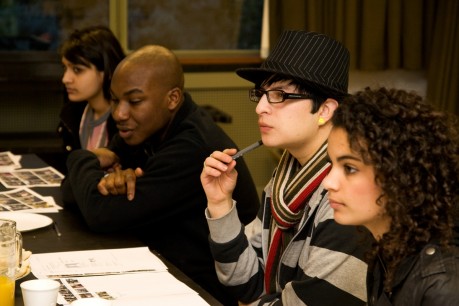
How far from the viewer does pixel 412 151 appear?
160 cm

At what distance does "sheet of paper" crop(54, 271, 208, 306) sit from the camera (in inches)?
76.4

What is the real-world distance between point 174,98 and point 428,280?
1555 mm

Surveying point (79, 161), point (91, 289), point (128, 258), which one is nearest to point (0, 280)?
point (91, 289)

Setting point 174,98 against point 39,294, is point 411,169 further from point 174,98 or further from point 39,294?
point 174,98

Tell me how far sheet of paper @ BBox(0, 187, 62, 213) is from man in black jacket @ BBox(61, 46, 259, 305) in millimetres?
83

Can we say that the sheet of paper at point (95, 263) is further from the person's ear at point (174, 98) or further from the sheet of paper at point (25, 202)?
the person's ear at point (174, 98)

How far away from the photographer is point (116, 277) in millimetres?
2121

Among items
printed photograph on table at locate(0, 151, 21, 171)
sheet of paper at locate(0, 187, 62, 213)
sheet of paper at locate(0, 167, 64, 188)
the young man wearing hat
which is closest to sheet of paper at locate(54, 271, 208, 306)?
the young man wearing hat

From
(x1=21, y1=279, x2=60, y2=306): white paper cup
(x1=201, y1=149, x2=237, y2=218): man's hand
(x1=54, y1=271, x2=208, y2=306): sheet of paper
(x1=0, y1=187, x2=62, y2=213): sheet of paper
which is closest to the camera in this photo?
(x1=21, y1=279, x2=60, y2=306): white paper cup

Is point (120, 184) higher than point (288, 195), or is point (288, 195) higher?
point (288, 195)

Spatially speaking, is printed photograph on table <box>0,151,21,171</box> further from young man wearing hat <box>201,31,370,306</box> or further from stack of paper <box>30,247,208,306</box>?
young man wearing hat <box>201,31,370,306</box>

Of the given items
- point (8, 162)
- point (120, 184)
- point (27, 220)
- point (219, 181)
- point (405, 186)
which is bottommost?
point (8, 162)

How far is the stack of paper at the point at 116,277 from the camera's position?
196 cm

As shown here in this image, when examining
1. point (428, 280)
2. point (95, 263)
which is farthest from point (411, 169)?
point (95, 263)
